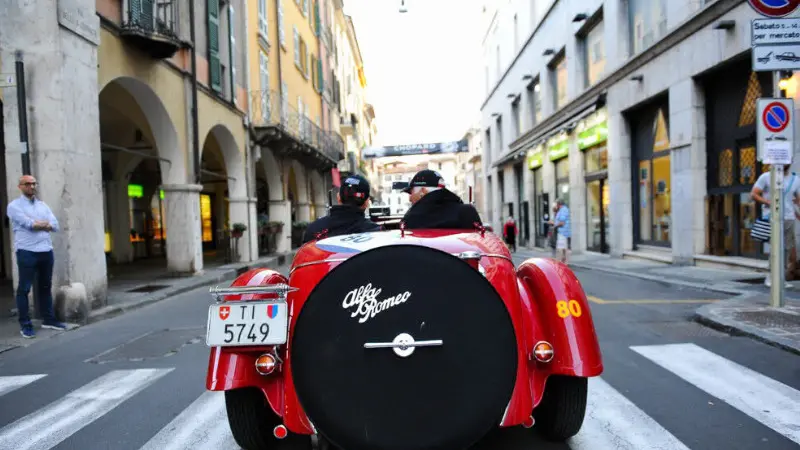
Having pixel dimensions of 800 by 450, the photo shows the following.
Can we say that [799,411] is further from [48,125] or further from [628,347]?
[48,125]

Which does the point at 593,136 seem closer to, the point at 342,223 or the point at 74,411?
the point at 342,223

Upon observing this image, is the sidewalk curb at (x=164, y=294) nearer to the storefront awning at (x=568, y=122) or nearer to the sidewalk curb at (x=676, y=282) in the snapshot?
the sidewalk curb at (x=676, y=282)

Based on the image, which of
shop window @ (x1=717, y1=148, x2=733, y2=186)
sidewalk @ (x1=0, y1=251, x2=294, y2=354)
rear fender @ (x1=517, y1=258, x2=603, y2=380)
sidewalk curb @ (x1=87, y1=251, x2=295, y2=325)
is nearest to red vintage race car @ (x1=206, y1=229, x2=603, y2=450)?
rear fender @ (x1=517, y1=258, x2=603, y2=380)

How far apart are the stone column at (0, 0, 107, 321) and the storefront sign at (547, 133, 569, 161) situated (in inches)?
673

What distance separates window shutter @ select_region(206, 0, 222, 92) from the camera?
15625 mm

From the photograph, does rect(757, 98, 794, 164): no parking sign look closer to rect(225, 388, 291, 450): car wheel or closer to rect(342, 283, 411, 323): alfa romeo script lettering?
rect(342, 283, 411, 323): alfa romeo script lettering

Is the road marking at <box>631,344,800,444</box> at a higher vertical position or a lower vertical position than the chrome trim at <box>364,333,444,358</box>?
lower

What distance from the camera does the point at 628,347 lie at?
17.6ft

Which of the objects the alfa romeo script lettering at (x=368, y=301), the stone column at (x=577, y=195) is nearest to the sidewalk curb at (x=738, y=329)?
the alfa romeo script lettering at (x=368, y=301)

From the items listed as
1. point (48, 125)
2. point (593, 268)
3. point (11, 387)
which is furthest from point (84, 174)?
point (593, 268)

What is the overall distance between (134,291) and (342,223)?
8.35 m

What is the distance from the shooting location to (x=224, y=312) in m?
2.60

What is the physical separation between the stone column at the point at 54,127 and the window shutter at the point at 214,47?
24.7ft

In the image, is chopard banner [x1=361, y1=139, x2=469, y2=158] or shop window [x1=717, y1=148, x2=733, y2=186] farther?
chopard banner [x1=361, y1=139, x2=469, y2=158]
